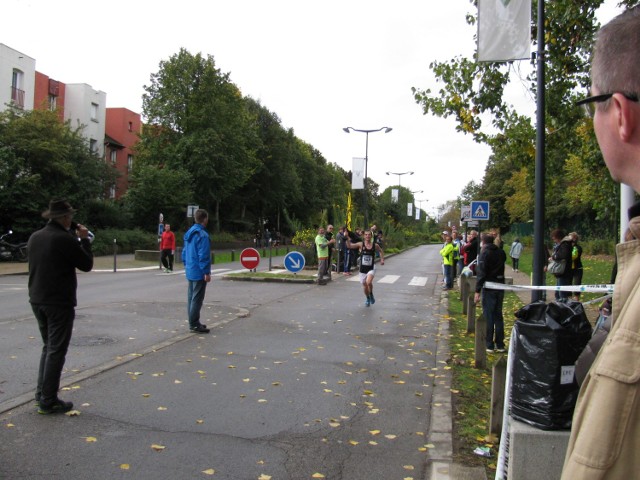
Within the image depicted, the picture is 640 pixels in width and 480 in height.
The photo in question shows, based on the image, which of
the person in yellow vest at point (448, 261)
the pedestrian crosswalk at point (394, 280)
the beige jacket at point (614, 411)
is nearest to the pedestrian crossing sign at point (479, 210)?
the person in yellow vest at point (448, 261)

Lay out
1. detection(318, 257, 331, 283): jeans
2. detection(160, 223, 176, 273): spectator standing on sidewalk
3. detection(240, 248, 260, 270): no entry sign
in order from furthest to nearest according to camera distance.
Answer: detection(160, 223, 176, 273): spectator standing on sidewalk
detection(318, 257, 331, 283): jeans
detection(240, 248, 260, 270): no entry sign

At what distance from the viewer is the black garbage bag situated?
12.0 ft

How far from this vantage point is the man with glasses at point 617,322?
3.26ft

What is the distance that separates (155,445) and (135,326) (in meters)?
5.73

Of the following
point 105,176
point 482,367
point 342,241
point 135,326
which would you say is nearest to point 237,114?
point 105,176

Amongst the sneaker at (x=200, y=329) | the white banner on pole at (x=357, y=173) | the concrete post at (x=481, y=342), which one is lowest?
the sneaker at (x=200, y=329)

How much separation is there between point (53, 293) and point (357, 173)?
28226mm

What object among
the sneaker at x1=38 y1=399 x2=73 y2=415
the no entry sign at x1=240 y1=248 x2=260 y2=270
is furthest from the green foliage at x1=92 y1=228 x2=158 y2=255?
the sneaker at x1=38 y1=399 x2=73 y2=415

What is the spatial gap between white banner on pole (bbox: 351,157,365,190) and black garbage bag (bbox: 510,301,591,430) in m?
28.4

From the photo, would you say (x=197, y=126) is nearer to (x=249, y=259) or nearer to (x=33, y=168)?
(x=33, y=168)

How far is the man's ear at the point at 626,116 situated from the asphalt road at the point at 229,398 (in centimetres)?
340

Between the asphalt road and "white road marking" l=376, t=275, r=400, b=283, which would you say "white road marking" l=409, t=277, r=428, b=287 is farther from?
the asphalt road

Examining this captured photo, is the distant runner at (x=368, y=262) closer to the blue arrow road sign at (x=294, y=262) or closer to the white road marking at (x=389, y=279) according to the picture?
the blue arrow road sign at (x=294, y=262)

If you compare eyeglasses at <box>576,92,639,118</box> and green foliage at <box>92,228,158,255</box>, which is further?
green foliage at <box>92,228,158,255</box>
